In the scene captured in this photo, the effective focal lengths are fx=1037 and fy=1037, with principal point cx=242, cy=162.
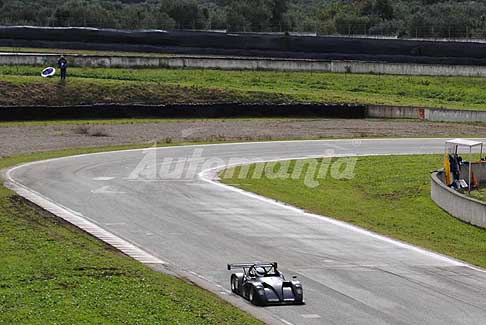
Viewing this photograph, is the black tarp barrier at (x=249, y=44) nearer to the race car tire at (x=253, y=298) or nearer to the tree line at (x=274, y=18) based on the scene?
the tree line at (x=274, y=18)

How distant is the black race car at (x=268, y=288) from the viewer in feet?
69.7

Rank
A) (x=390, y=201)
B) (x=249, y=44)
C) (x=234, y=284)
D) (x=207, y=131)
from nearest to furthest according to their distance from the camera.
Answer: (x=234, y=284) < (x=390, y=201) < (x=207, y=131) < (x=249, y=44)

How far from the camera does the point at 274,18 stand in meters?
126

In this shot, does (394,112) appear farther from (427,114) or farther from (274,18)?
(274,18)

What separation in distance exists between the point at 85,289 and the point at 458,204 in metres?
16.8

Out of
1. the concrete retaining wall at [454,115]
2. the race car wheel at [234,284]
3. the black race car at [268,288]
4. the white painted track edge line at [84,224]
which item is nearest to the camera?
the black race car at [268,288]

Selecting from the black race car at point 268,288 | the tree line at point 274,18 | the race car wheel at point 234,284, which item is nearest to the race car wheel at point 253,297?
the black race car at point 268,288

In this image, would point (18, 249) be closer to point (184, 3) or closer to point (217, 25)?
point (217, 25)

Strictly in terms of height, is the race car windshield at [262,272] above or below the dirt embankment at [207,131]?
above

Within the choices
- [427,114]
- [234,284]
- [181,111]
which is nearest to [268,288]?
[234,284]

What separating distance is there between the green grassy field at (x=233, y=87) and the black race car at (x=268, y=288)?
42.2 metres

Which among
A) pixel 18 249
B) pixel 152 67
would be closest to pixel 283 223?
pixel 18 249

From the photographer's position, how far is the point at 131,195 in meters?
37.9

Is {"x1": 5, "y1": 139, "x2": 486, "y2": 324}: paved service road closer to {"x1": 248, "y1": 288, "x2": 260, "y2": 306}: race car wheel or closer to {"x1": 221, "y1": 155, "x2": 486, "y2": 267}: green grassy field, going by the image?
{"x1": 248, "y1": 288, "x2": 260, "y2": 306}: race car wheel
